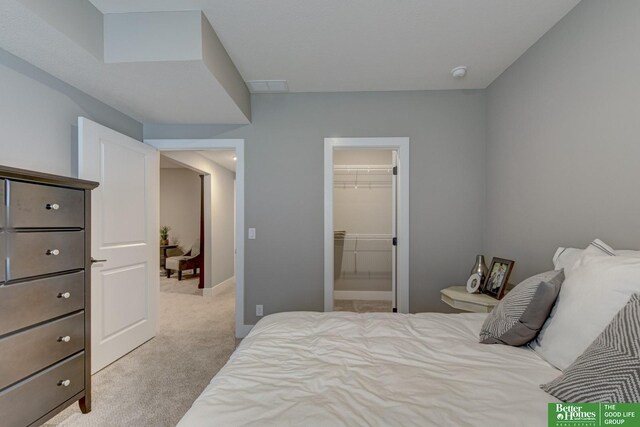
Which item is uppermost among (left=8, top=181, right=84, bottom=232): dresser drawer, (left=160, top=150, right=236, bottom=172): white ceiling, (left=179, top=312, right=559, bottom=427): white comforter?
(left=160, top=150, right=236, bottom=172): white ceiling

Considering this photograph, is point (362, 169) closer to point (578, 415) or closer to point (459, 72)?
point (459, 72)

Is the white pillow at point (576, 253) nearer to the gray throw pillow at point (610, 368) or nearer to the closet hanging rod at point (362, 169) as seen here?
the gray throw pillow at point (610, 368)

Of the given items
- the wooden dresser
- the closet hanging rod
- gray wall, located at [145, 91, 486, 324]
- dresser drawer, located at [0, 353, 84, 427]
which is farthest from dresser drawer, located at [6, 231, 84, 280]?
the closet hanging rod

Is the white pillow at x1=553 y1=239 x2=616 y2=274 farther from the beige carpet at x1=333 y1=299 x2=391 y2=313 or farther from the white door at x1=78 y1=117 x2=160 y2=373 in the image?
the white door at x1=78 y1=117 x2=160 y2=373

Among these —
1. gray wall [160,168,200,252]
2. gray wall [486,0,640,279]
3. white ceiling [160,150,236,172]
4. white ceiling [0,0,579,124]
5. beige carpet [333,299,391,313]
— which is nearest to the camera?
gray wall [486,0,640,279]

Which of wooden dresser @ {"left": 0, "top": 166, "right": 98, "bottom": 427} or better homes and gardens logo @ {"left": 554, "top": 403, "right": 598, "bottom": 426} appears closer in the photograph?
better homes and gardens logo @ {"left": 554, "top": 403, "right": 598, "bottom": 426}

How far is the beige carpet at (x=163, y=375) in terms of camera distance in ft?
6.18

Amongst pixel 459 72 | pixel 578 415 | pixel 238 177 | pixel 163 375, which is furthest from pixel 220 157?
pixel 578 415

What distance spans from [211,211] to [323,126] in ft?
9.06

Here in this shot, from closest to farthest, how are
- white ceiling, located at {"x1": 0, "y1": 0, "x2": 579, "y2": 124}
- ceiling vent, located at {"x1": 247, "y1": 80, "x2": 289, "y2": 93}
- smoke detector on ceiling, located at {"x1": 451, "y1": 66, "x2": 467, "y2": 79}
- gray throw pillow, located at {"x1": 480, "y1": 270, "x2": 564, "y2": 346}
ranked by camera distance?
gray throw pillow, located at {"x1": 480, "y1": 270, "x2": 564, "y2": 346} < white ceiling, located at {"x1": 0, "y1": 0, "x2": 579, "y2": 124} < smoke detector on ceiling, located at {"x1": 451, "y1": 66, "x2": 467, "y2": 79} < ceiling vent, located at {"x1": 247, "y1": 80, "x2": 289, "y2": 93}

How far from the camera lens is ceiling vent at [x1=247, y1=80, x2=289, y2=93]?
289cm

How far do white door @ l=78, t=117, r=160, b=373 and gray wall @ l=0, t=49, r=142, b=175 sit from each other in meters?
0.14

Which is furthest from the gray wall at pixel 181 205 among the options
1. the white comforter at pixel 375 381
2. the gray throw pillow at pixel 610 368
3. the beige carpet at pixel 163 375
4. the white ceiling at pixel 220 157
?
the gray throw pillow at pixel 610 368

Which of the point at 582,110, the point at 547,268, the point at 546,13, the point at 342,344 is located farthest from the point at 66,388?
the point at 546,13
